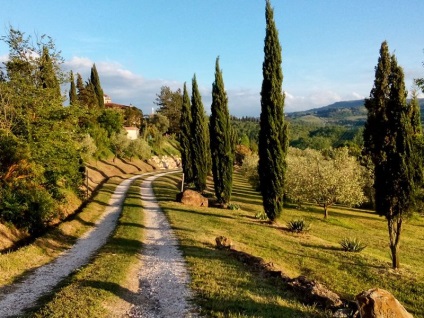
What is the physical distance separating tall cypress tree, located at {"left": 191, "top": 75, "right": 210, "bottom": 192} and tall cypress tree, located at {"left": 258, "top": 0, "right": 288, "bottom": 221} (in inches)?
615

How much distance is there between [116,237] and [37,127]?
10090 mm

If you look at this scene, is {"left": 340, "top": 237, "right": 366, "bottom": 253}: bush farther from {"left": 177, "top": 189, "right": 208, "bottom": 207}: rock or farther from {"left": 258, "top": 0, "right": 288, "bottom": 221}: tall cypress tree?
{"left": 177, "top": 189, "right": 208, "bottom": 207}: rock

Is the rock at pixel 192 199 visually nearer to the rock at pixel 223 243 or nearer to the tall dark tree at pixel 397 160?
the rock at pixel 223 243

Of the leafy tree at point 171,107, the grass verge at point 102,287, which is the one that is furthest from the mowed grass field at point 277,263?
the leafy tree at point 171,107

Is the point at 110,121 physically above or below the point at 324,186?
above

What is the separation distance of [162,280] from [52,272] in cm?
549

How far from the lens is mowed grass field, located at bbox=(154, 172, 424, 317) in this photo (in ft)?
33.3

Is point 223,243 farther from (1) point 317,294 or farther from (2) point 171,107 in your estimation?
(2) point 171,107

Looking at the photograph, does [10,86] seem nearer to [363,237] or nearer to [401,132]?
[401,132]

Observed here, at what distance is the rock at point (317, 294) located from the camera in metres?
9.91

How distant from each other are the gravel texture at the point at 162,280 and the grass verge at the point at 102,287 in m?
0.42

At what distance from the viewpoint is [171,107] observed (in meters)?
113

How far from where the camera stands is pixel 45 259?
56.6 feet

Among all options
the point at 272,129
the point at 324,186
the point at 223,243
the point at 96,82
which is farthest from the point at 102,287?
the point at 96,82
